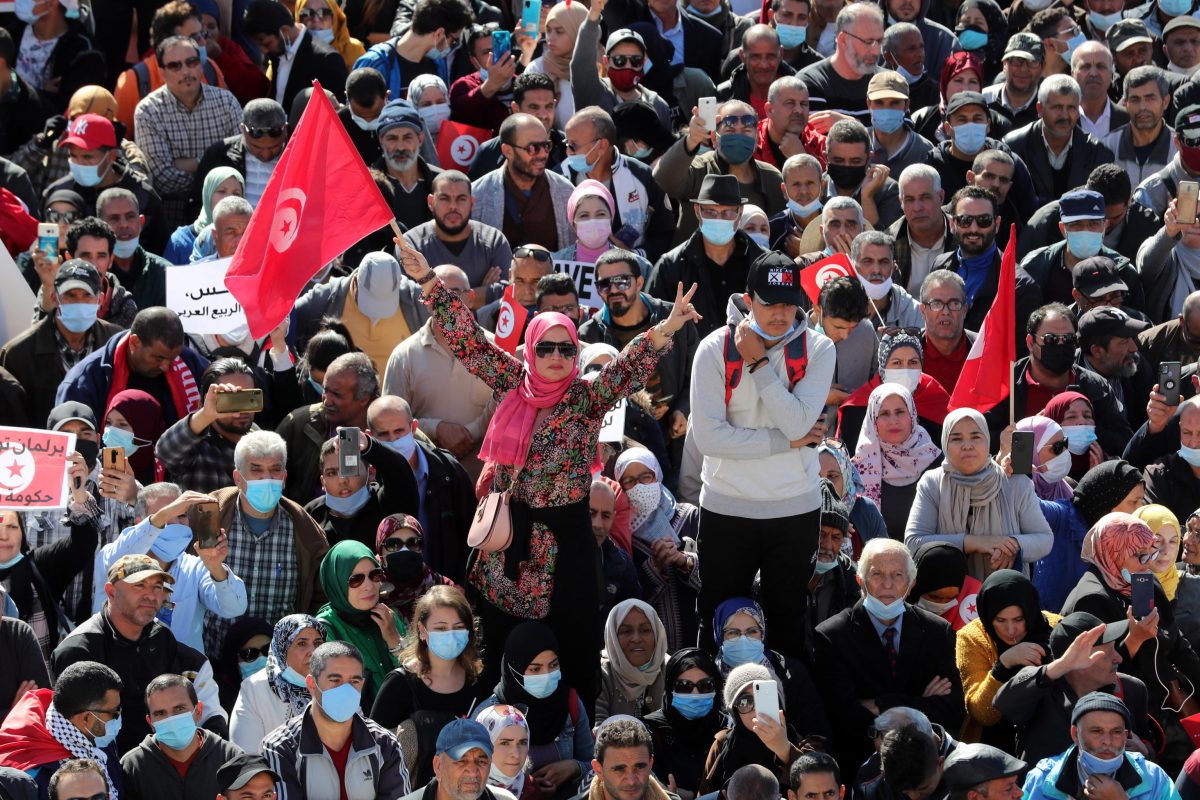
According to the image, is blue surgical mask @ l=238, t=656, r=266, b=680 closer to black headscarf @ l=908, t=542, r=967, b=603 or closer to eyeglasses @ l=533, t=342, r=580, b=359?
eyeglasses @ l=533, t=342, r=580, b=359

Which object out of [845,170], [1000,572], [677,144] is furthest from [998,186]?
[1000,572]

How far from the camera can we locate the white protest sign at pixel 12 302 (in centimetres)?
1225

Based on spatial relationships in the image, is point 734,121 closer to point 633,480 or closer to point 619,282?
point 619,282

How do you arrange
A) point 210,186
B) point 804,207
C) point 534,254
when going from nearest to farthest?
point 534,254
point 210,186
point 804,207

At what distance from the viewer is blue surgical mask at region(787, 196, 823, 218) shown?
13.0 m

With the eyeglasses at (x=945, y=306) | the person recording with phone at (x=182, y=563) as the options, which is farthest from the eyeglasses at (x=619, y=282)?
the person recording with phone at (x=182, y=563)

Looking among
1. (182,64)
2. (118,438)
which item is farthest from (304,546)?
(182,64)

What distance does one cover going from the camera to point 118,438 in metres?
10.9

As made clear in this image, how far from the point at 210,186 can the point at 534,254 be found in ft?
6.85

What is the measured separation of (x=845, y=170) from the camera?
1310cm

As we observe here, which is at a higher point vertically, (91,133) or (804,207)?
(91,133)

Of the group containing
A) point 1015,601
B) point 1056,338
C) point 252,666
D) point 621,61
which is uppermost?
point 621,61

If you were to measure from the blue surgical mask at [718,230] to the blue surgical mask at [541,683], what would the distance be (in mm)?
3261

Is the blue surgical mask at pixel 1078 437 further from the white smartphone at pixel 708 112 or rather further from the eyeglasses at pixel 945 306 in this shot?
the white smartphone at pixel 708 112
